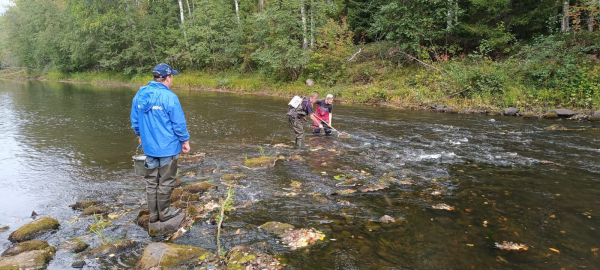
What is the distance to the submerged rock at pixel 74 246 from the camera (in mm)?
4438

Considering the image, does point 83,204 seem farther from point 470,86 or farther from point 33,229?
point 470,86

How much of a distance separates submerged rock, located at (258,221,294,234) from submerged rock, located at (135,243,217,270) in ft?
3.02

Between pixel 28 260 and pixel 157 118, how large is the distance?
7.05ft

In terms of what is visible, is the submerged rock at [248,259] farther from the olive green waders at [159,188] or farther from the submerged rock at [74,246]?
the submerged rock at [74,246]

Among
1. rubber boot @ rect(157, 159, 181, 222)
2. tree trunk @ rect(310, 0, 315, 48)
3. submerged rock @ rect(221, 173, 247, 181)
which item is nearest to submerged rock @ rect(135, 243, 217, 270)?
rubber boot @ rect(157, 159, 181, 222)

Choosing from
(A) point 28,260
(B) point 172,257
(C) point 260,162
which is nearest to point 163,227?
(B) point 172,257

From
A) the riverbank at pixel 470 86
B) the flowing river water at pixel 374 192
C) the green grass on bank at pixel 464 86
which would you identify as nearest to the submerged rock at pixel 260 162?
the flowing river water at pixel 374 192

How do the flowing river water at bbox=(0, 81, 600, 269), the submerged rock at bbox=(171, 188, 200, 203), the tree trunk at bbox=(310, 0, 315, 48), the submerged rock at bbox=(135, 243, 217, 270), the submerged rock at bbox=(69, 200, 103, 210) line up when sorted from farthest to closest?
the tree trunk at bbox=(310, 0, 315, 48)
the submerged rock at bbox=(171, 188, 200, 203)
the submerged rock at bbox=(69, 200, 103, 210)
the flowing river water at bbox=(0, 81, 600, 269)
the submerged rock at bbox=(135, 243, 217, 270)

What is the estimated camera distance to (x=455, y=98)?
1678cm

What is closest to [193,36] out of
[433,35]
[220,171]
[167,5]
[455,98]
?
[167,5]

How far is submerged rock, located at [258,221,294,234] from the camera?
16.0ft

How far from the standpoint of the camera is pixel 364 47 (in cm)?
2416

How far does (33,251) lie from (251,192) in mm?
3228

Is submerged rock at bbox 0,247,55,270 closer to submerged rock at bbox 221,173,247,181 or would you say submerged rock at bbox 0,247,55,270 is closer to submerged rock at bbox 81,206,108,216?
submerged rock at bbox 81,206,108,216
